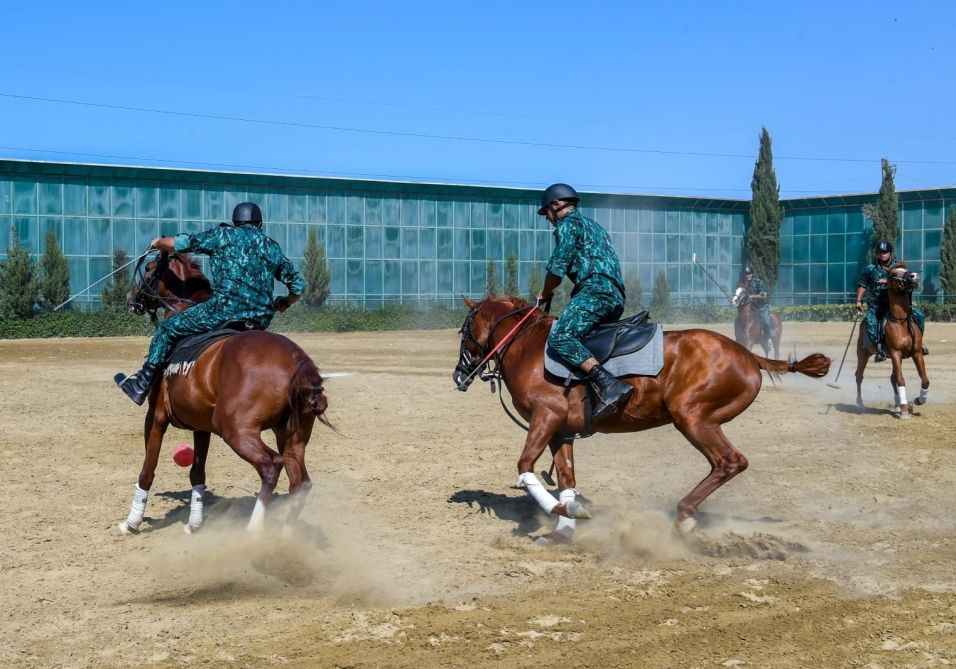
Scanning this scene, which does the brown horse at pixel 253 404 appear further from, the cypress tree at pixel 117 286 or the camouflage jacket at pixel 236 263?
the cypress tree at pixel 117 286

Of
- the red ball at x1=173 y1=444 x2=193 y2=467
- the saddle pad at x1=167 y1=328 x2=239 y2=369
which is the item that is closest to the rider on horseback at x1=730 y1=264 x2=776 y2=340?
the red ball at x1=173 y1=444 x2=193 y2=467

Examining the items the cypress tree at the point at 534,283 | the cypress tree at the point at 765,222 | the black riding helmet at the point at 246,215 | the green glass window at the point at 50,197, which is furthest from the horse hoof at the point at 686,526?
the cypress tree at the point at 765,222

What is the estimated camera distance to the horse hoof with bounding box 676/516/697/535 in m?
7.62

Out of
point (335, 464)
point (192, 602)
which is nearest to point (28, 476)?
point (335, 464)

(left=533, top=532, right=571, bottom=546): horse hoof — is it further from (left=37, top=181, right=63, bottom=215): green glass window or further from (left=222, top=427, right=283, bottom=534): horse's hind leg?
(left=37, top=181, right=63, bottom=215): green glass window

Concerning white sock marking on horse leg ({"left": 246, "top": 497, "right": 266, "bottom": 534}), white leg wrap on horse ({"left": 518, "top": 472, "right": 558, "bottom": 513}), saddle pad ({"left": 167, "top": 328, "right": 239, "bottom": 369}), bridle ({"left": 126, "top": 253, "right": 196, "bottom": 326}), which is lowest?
white sock marking on horse leg ({"left": 246, "top": 497, "right": 266, "bottom": 534})

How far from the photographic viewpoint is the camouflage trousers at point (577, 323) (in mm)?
7945

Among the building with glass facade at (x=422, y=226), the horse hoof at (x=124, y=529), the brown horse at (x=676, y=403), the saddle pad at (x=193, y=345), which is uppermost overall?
the building with glass facade at (x=422, y=226)

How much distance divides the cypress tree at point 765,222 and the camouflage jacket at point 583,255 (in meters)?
53.1

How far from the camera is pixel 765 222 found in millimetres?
59062

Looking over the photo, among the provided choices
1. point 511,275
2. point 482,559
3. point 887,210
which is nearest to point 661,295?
point 511,275

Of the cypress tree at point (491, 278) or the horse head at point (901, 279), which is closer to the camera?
the horse head at point (901, 279)

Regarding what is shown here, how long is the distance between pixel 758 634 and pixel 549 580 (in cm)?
154

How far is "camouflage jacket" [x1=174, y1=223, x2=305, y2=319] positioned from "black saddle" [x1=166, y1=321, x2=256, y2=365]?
0.35 feet
